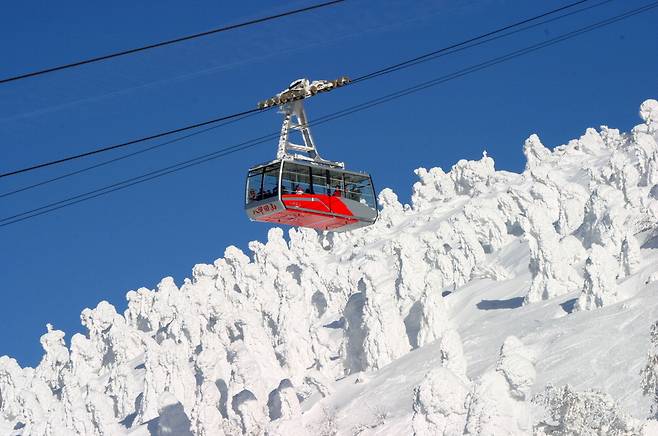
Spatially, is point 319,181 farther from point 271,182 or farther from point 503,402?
point 503,402

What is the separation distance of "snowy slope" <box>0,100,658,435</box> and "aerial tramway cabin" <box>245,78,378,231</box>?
10.9 meters

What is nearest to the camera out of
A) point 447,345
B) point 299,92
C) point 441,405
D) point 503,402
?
point 299,92

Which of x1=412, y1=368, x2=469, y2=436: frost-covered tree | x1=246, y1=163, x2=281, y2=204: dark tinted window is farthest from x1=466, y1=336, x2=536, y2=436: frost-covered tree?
x1=246, y1=163, x2=281, y2=204: dark tinted window

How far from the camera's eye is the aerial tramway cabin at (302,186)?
43219 millimetres

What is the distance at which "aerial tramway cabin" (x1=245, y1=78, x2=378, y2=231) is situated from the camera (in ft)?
142

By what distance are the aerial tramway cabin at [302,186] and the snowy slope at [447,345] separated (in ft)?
35.9

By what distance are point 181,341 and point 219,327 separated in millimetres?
8102

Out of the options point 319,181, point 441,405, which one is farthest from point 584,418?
point 441,405

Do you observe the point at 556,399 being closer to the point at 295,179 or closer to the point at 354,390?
the point at 295,179

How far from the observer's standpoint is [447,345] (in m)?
95.2

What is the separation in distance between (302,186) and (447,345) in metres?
53.2

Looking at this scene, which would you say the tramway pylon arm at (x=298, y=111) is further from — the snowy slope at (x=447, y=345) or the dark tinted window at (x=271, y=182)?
the snowy slope at (x=447, y=345)

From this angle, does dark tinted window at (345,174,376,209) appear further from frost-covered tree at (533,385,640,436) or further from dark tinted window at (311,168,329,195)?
frost-covered tree at (533,385,640,436)

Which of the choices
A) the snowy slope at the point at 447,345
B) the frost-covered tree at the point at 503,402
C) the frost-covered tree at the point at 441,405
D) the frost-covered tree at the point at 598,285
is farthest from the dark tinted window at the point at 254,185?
the frost-covered tree at the point at 598,285
